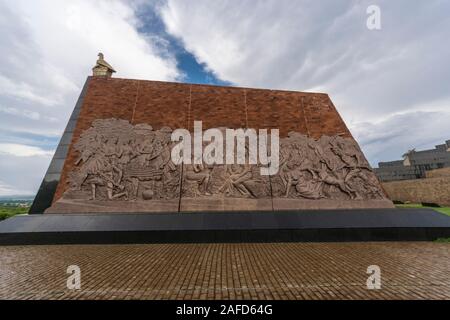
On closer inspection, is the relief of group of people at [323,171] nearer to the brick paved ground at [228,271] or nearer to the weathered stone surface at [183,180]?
the weathered stone surface at [183,180]

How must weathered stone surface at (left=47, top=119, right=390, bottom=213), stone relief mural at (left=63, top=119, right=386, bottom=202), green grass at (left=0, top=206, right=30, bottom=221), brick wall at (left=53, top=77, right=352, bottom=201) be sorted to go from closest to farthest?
weathered stone surface at (left=47, top=119, right=390, bottom=213)
stone relief mural at (left=63, top=119, right=386, bottom=202)
brick wall at (left=53, top=77, right=352, bottom=201)
green grass at (left=0, top=206, right=30, bottom=221)

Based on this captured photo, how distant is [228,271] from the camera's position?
449cm

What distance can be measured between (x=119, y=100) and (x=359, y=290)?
10982 millimetres

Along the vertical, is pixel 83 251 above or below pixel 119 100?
below

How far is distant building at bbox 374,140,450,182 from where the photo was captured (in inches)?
1144

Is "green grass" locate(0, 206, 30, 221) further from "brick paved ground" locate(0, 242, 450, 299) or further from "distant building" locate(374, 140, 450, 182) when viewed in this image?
"distant building" locate(374, 140, 450, 182)

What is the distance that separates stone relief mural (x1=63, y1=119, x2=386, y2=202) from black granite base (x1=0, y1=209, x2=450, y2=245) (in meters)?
1.19

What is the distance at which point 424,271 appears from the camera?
173 inches

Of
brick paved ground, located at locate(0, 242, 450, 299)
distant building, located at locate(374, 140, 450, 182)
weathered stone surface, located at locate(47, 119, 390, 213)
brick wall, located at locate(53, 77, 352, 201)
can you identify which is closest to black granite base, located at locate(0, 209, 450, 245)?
brick paved ground, located at locate(0, 242, 450, 299)

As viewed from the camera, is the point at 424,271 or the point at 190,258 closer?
the point at 424,271

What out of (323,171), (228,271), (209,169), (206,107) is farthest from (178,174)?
(323,171)

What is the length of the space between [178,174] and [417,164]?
1359 inches
